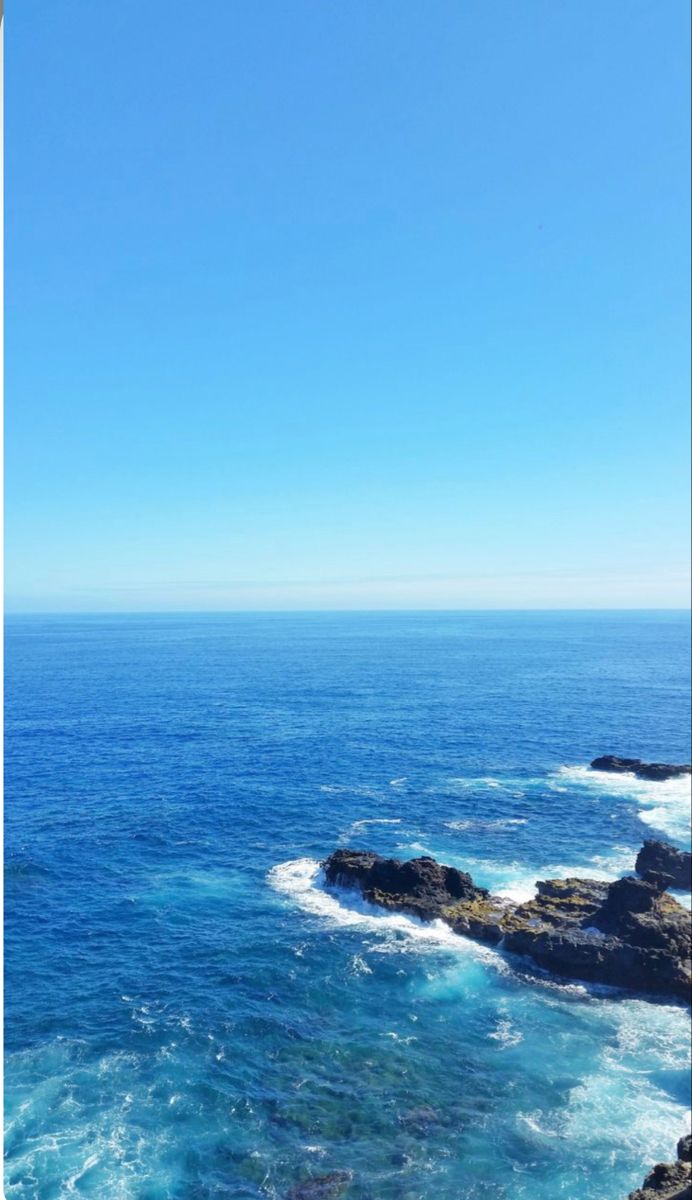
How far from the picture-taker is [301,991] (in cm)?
4241

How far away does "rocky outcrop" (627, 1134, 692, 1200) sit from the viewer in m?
27.3

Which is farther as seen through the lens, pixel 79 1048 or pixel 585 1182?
pixel 79 1048

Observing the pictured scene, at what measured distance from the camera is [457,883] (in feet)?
172

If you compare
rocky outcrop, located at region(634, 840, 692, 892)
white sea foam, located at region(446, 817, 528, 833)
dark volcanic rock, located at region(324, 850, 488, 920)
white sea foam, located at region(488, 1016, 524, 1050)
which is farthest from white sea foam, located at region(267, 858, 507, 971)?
rocky outcrop, located at region(634, 840, 692, 892)

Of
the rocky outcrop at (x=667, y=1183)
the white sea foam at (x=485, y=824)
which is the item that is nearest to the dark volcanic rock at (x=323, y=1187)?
the rocky outcrop at (x=667, y=1183)

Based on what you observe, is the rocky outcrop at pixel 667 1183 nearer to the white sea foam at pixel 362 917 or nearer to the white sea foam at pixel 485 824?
the white sea foam at pixel 362 917

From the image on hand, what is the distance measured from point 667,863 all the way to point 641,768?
27.6 meters

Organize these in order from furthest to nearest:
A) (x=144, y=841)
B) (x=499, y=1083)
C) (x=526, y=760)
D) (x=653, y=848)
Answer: (x=526, y=760) < (x=144, y=841) < (x=653, y=848) < (x=499, y=1083)

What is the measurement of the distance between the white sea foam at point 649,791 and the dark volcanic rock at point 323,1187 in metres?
43.9

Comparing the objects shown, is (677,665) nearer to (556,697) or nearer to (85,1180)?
(556,697)

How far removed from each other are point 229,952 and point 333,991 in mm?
7541

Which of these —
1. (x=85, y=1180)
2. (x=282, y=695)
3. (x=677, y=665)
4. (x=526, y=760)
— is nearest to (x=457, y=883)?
(x=85, y=1180)

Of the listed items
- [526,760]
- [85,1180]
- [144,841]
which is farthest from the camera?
[526,760]

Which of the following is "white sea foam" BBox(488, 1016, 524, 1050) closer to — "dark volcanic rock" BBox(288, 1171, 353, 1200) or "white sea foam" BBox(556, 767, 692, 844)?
"dark volcanic rock" BBox(288, 1171, 353, 1200)
